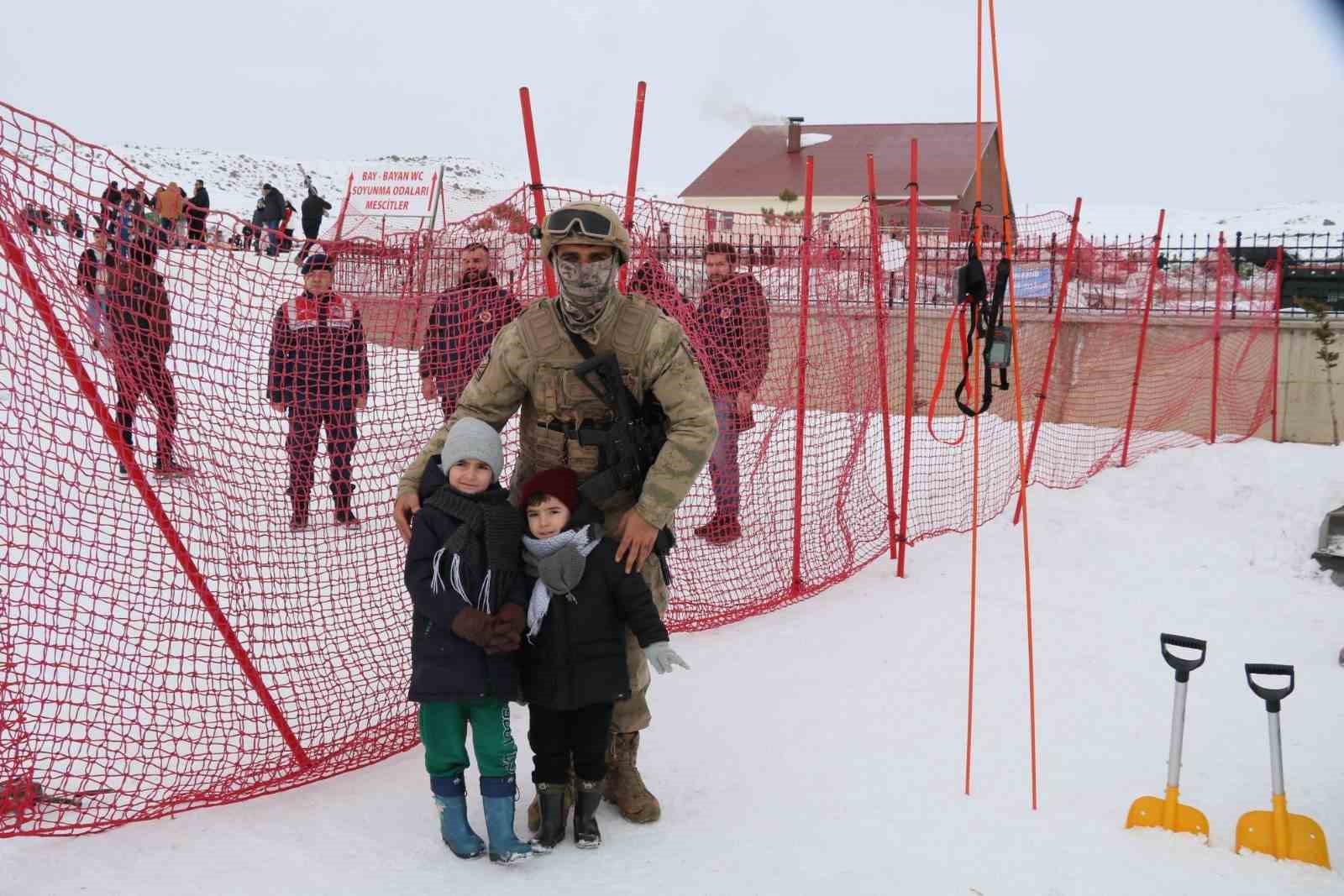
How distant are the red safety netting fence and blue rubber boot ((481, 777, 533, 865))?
2.90ft

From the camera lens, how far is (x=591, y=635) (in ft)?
11.3

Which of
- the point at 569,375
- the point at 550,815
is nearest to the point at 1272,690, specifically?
the point at 550,815

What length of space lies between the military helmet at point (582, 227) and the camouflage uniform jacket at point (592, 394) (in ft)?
0.69

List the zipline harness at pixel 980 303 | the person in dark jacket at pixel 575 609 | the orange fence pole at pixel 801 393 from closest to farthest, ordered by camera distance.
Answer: the person in dark jacket at pixel 575 609 < the zipline harness at pixel 980 303 < the orange fence pole at pixel 801 393

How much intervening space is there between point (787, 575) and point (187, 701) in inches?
133

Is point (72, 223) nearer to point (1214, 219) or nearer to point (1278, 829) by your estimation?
Result: point (1278, 829)

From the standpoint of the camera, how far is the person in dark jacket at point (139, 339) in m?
3.58

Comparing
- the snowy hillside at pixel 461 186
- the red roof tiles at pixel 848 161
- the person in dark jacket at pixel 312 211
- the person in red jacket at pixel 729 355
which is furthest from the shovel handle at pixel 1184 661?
the snowy hillside at pixel 461 186

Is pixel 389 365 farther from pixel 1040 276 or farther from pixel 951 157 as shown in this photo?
pixel 951 157

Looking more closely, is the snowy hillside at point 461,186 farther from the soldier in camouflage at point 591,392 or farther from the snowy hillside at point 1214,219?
the soldier in camouflage at point 591,392

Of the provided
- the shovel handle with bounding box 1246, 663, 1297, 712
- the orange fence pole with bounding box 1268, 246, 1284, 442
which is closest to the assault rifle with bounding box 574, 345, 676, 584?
the shovel handle with bounding box 1246, 663, 1297, 712

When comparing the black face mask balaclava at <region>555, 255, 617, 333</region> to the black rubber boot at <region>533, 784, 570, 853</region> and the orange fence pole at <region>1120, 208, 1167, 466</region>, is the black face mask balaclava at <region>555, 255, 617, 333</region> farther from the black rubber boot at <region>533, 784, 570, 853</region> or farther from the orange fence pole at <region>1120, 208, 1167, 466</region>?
the orange fence pole at <region>1120, 208, 1167, 466</region>

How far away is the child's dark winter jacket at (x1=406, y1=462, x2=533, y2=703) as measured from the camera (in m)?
3.36

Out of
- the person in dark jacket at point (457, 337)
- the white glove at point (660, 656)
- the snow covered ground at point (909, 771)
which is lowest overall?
the snow covered ground at point (909, 771)
